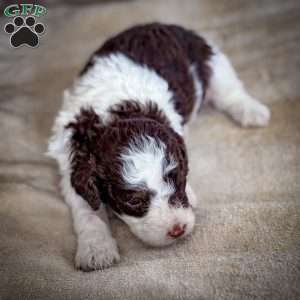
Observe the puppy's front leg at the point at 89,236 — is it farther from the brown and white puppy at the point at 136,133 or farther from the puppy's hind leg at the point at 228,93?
the puppy's hind leg at the point at 228,93

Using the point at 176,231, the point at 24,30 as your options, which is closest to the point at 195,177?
the point at 176,231

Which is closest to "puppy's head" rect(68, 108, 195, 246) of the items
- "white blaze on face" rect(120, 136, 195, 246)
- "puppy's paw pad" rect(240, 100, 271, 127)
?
"white blaze on face" rect(120, 136, 195, 246)

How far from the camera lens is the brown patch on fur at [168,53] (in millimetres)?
3416

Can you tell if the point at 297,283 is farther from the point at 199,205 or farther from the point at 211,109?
the point at 211,109

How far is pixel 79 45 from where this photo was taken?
5012mm

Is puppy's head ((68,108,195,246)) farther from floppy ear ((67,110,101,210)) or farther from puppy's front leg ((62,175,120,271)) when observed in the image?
puppy's front leg ((62,175,120,271))

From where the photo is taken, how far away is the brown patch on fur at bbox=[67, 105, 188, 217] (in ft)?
8.29

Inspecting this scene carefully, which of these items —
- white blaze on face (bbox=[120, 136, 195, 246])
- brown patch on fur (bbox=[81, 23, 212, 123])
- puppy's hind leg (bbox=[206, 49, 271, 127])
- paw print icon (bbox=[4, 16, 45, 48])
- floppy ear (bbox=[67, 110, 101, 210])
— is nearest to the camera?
white blaze on face (bbox=[120, 136, 195, 246])

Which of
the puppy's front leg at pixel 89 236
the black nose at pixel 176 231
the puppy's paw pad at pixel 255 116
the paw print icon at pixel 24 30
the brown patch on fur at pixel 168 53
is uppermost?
the paw print icon at pixel 24 30

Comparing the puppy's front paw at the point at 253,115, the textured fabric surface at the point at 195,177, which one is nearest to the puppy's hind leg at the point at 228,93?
the puppy's front paw at the point at 253,115

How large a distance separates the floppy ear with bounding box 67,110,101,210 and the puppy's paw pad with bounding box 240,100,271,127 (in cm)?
149

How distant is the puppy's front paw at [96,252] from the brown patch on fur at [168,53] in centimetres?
124

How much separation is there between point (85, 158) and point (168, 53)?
1320 mm

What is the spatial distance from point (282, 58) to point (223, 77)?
774mm
